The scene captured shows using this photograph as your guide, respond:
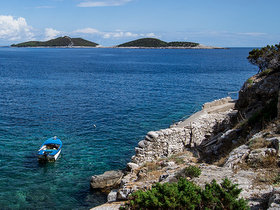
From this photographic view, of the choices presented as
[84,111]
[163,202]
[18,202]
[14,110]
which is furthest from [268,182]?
[14,110]

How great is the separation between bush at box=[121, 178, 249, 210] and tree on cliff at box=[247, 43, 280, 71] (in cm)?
1833

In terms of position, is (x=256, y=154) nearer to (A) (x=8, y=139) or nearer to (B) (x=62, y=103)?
(A) (x=8, y=139)

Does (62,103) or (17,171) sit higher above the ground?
(62,103)

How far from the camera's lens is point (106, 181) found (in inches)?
791

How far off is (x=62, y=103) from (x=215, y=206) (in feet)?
123

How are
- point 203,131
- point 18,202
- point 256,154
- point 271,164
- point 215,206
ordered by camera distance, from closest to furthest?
1. point 215,206
2. point 271,164
3. point 256,154
4. point 18,202
5. point 203,131

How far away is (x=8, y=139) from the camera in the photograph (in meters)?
28.1

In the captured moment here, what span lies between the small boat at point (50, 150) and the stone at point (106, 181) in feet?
18.7

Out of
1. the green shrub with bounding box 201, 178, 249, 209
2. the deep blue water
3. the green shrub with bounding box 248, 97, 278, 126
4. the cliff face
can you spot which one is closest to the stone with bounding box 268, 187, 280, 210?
the green shrub with bounding box 201, 178, 249, 209

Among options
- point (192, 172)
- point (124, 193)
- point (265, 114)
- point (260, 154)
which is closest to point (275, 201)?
point (192, 172)

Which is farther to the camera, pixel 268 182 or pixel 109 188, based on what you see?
pixel 109 188

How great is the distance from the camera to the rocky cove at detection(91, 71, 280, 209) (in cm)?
1051

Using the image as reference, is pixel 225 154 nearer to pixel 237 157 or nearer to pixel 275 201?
pixel 237 157

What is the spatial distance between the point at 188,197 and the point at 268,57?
96.5 ft
